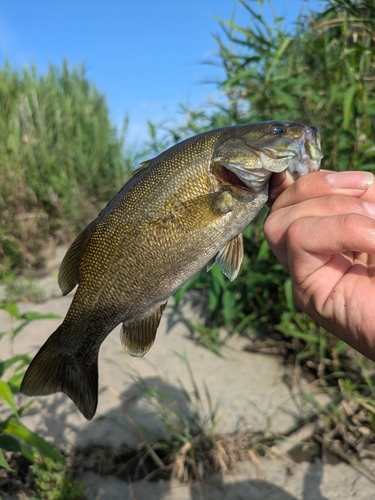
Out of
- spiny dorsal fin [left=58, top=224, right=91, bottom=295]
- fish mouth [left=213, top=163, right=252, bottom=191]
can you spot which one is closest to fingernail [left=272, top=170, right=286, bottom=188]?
fish mouth [left=213, top=163, right=252, bottom=191]

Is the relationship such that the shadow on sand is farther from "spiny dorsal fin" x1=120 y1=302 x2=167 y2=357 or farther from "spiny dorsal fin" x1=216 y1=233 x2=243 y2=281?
"spiny dorsal fin" x1=216 y1=233 x2=243 y2=281

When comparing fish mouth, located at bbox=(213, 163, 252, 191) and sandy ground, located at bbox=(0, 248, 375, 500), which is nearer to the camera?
fish mouth, located at bbox=(213, 163, 252, 191)

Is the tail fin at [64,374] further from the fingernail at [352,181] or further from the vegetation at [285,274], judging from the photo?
the fingernail at [352,181]

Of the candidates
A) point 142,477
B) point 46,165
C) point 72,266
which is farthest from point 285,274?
point 46,165

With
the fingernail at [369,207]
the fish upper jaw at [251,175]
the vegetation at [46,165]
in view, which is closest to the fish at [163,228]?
the fish upper jaw at [251,175]

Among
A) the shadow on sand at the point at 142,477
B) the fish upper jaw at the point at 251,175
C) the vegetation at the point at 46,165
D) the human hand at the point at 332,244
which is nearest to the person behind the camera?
the human hand at the point at 332,244
